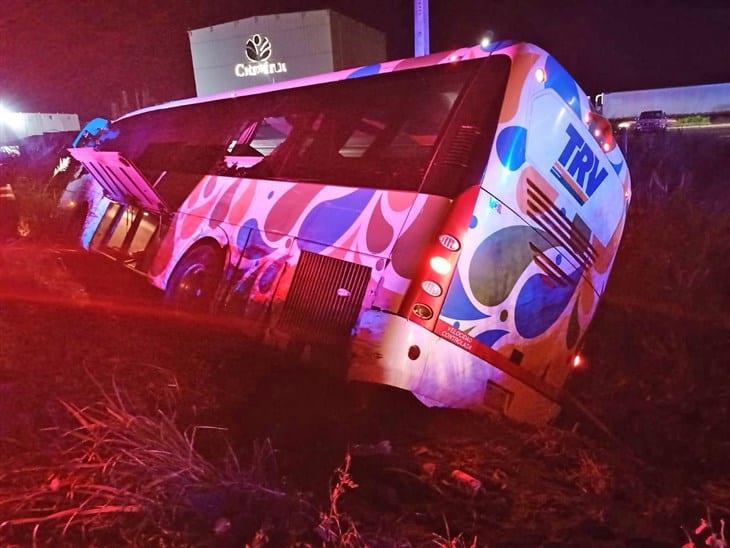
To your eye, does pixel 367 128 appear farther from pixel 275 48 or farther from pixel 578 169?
pixel 275 48

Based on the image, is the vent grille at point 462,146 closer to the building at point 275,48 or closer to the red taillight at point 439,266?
the red taillight at point 439,266

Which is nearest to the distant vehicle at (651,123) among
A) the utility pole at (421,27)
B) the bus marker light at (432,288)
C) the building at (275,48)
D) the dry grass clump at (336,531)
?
Result: the utility pole at (421,27)

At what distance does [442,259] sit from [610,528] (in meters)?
1.55

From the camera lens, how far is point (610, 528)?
2.75m

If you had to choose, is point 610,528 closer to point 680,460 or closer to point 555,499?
point 555,499

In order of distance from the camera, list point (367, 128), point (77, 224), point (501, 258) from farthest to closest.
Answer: point (77, 224)
point (367, 128)
point (501, 258)

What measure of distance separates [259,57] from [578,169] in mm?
18749

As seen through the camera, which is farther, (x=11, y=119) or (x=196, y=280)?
(x=11, y=119)

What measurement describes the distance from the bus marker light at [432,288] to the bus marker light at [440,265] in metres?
0.07

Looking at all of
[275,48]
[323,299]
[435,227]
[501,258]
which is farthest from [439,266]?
[275,48]

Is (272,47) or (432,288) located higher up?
(272,47)

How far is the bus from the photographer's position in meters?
3.26

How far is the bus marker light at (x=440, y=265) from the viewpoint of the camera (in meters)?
3.19

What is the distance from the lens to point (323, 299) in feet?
12.4
